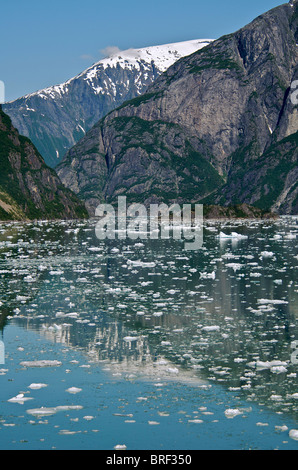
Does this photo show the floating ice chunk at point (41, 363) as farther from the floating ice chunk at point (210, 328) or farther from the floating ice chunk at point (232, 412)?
the floating ice chunk at point (210, 328)

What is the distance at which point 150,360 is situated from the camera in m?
26.1

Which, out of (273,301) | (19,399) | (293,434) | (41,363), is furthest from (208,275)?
(293,434)

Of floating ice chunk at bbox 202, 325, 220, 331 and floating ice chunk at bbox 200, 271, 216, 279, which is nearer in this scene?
floating ice chunk at bbox 202, 325, 220, 331

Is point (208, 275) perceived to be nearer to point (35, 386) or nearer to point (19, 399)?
point (35, 386)

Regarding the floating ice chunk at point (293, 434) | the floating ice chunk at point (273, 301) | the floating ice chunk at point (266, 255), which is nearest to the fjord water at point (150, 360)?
the floating ice chunk at point (293, 434)

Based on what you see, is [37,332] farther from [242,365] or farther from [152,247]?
[152,247]

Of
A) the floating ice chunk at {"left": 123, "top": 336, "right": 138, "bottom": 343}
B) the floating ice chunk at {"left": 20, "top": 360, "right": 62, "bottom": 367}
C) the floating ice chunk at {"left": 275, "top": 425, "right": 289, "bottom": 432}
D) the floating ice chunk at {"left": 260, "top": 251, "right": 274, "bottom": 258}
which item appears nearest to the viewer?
the floating ice chunk at {"left": 275, "top": 425, "right": 289, "bottom": 432}

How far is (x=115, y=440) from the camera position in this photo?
18281 mm

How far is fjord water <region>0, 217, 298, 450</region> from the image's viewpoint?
747 inches

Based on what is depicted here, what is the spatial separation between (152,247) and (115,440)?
60.6 metres

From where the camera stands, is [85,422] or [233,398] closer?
[85,422]

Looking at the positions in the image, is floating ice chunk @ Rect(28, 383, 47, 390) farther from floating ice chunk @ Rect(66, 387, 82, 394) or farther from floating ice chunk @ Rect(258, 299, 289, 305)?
floating ice chunk @ Rect(258, 299, 289, 305)

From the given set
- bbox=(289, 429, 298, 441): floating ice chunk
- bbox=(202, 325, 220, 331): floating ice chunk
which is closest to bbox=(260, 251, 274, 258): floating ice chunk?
bbox=(202, 325, 220, 331): floating ice chunk
